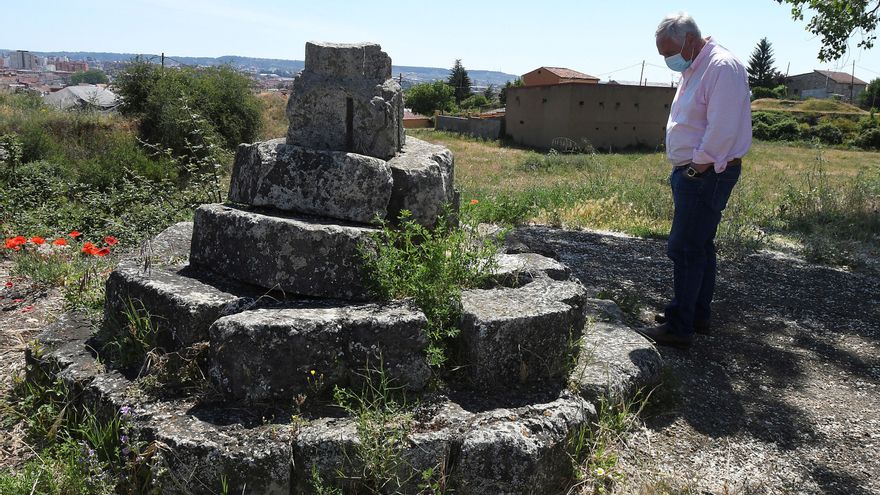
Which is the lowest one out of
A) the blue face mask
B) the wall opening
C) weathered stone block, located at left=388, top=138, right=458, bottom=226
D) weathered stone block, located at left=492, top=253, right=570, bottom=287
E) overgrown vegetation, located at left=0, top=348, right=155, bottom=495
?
overgrown vegetation, located at left=0, top=348, right=155, bottom=495

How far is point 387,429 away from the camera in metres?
2.68

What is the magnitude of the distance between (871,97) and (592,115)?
38.2m

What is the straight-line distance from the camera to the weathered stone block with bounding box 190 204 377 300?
311 cm

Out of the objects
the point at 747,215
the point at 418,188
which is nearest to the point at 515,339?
the point at 418,188

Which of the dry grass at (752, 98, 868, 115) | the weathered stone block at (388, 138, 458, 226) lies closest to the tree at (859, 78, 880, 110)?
the dry grass at (752, 98, 868, 115)

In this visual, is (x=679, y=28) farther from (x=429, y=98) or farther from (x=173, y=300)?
(x=429, y=98)

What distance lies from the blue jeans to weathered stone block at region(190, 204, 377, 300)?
196 cm

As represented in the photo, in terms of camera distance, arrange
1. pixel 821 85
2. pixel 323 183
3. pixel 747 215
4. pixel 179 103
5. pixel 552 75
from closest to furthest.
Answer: pixel 323 183, pixel 747 215, pixel 179 103, pixel 552 75, pixel 821 85

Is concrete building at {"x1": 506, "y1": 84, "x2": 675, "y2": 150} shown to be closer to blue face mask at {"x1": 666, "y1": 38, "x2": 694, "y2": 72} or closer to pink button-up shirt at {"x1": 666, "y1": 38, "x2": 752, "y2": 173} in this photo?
blue face mask at {"x1": 666, "y1": 38, "x2": 694, "y2": 72}

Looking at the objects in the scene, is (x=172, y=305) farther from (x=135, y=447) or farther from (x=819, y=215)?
(x=819, y=215)

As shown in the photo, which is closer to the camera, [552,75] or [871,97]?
[552,75]

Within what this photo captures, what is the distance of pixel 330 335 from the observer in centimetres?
285

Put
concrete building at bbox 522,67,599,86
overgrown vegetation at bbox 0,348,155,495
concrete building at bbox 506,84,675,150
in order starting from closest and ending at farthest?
overgrown vegetation at bbox 0,348,155,495 → concrete building at bbox 506,84,675,150 → concrete building at bbox 522,67,599,86

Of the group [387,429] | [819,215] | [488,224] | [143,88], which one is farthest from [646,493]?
[143,88]
